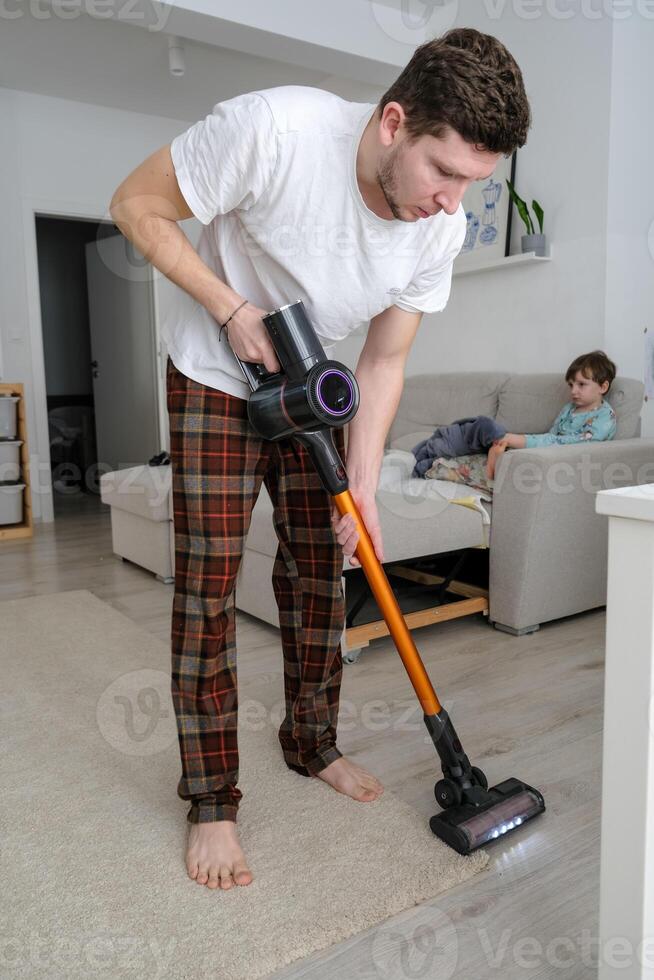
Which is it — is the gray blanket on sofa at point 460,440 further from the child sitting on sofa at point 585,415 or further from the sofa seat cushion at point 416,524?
the sofa seat cushion at point 416,524

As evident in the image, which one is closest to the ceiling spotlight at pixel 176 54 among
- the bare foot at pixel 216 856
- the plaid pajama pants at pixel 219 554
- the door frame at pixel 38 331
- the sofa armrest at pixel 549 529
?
the door frame at pixel 38 331

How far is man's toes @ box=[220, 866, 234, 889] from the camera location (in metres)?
1.24

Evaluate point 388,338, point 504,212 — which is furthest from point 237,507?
point 504,212

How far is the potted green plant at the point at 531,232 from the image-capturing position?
327 cm

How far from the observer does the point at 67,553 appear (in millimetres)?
3822

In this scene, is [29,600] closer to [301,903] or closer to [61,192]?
[301,903]

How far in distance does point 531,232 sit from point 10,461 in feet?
9.66

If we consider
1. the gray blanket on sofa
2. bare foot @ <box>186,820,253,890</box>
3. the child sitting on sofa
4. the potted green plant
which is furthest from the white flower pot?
bare foot @ <box>186,820,253,890</box>

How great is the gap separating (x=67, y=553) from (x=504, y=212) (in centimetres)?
257

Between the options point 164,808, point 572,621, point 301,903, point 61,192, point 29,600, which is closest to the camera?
point 301,903

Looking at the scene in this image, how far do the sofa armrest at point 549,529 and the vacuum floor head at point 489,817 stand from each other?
1029 millimetres

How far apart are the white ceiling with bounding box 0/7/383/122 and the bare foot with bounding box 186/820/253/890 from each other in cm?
340

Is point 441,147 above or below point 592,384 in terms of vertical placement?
above

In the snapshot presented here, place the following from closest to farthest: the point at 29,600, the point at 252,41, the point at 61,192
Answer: the point at 29,600 < the point at 252,41 < the point at 61,192
